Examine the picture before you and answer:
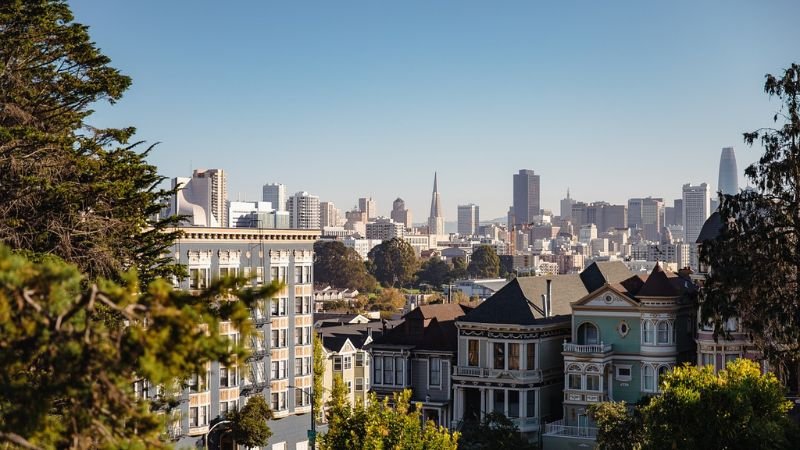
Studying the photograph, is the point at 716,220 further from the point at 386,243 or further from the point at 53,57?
the point at 386,243

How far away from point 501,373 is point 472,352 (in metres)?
2.04

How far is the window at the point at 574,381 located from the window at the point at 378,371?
10595 mm

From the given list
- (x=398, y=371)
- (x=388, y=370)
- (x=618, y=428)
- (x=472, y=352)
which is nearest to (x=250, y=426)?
(x=388, y=370)

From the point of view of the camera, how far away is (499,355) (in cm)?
5631

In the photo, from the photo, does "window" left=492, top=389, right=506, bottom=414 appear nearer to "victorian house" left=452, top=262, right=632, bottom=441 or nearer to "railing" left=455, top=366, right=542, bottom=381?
"victorian house" left=452, top=262, right=632, bottom=441

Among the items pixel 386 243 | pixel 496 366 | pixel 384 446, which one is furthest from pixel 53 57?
pixel 386 243

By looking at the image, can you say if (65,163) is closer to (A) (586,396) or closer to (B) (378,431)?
(B) (378,431)

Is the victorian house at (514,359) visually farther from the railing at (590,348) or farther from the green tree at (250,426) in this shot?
Answer: the green tree at (250,426)

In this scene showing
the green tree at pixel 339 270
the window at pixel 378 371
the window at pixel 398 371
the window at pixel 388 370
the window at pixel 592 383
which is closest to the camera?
the window at pixel 592 383

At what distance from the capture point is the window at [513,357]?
55.8 meters

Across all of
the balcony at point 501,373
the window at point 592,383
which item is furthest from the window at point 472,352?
the window at point 592,383

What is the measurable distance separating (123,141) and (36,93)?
2.85m

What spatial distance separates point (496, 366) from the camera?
185ft

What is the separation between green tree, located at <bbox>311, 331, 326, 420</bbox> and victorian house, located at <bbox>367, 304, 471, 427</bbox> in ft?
14.9
